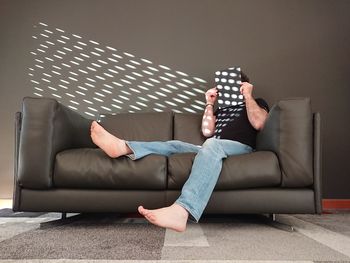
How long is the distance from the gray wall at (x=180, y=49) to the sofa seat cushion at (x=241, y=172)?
1126 mm

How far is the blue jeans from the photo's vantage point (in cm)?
124

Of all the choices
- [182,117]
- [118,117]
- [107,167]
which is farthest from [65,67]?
[107,167]

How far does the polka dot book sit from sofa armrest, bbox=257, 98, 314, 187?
439 millimetres

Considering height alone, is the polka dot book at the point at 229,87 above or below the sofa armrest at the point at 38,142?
above

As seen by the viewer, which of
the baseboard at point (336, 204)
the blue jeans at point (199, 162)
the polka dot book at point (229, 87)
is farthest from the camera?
the baseboard at point (336, 204)

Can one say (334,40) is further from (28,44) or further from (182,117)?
(28,44)

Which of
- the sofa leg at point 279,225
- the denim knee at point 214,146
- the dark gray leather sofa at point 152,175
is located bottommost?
the sofa leg at point 279,225

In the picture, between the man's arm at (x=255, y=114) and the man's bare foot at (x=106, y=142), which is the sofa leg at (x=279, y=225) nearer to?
the man's arm at (x=255, y=114)


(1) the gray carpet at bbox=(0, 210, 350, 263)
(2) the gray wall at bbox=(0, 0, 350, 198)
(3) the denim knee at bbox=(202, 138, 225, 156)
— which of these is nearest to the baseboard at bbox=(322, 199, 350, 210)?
(2) the gray wall at bbox=(0, 0, 350, 198)

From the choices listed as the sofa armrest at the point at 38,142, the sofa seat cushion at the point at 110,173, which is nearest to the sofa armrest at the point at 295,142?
the sofa seat cushion at the point at 110,173

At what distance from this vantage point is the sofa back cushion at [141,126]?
2217 mm

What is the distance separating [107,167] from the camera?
1.47m

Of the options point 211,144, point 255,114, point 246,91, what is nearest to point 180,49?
point 246,91

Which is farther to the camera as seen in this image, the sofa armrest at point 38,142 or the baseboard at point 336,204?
the baseboard at point 336,204
